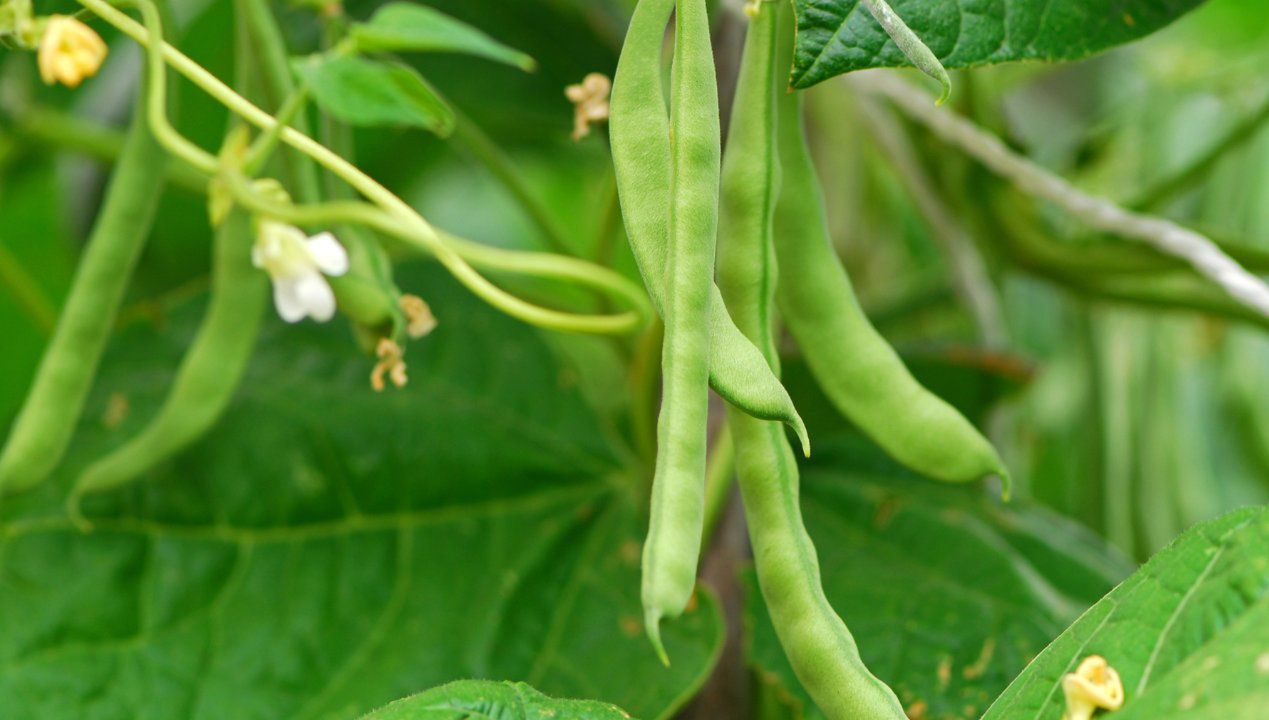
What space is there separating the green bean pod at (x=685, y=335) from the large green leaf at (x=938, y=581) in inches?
11.9

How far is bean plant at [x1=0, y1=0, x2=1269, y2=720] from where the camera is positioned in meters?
0.47

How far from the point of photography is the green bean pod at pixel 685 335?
0.41 m

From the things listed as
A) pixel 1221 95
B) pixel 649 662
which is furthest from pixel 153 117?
pixel 1221 95

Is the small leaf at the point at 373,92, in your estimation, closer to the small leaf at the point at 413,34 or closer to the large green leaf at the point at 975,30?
the small leaf at the point at 413,34

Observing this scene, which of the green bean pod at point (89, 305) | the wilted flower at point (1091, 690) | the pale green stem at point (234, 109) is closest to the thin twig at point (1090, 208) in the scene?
the wilted flower at point (1091, 690)

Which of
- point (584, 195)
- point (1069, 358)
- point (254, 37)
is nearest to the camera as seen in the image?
point (254, 37)

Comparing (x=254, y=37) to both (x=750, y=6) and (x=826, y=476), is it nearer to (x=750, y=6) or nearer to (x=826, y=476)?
(x=750, y=6)

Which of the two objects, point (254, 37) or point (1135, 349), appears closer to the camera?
point (254, 37)

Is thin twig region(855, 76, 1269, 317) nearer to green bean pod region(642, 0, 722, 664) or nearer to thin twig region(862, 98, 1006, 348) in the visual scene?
thin twig region(862, 98, 1006, 348)

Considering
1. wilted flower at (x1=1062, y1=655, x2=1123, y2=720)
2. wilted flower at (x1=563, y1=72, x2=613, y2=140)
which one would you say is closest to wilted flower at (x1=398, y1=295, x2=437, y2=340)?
wilted flower at (x1=563, y1=72, x2=613, y2=140)

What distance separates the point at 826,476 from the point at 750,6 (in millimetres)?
511

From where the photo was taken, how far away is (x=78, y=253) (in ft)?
3.98

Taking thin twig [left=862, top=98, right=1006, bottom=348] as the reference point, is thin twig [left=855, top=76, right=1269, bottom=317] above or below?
above

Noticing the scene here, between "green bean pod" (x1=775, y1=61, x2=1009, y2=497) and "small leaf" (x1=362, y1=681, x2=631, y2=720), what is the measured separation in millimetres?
183
